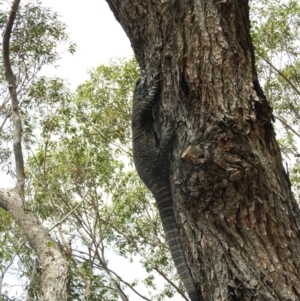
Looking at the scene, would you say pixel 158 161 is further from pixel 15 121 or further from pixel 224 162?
pixel 15 121

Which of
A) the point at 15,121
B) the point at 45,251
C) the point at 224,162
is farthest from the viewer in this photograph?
the point at 15,121

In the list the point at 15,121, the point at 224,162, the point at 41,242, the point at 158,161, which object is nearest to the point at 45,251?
the point at 41,242

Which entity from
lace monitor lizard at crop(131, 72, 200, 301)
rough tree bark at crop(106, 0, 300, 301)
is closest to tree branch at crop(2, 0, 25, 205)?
lace monitor lizard at crop(131, 72, 200, 301)

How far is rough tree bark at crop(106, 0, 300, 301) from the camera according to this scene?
5.46 feet

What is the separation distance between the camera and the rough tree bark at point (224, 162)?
5.46 feet

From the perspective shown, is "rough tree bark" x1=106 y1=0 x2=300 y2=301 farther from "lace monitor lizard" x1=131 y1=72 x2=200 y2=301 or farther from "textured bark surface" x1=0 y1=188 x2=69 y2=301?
"textured bark surface" x1=0 y1=188 x2=69 y2=301

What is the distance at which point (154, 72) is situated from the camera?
2.00 metres

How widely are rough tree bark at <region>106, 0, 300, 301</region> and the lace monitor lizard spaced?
61 mm

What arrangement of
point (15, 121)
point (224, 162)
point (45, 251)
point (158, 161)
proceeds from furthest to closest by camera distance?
1. point (15, 121)
2. point (45, 251)
3. point (158, 161)
4. point (224, 162)

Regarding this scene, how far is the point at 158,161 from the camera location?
2.21m

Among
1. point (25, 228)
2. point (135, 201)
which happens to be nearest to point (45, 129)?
point (135, 201)

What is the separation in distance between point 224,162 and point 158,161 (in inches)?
21.9

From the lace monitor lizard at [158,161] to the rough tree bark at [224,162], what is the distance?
61 mm

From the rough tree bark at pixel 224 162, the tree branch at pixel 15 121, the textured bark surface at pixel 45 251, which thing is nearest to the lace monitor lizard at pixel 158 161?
the rough tree bark at pixel 224 162
